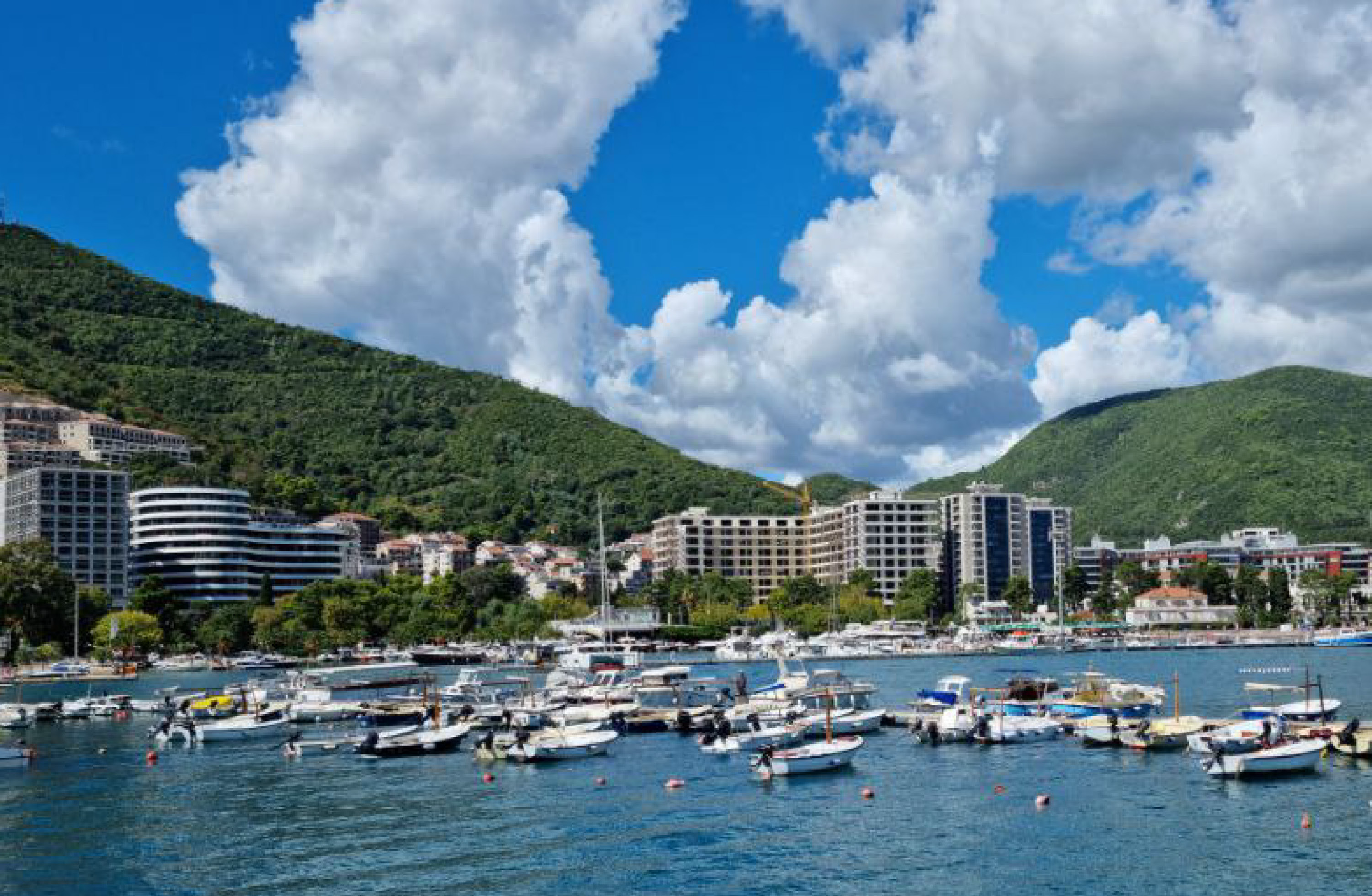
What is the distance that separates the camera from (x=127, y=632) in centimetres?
15975

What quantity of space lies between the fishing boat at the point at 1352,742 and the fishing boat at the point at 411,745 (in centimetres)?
4134

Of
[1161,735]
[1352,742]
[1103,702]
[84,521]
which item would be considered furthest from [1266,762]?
[84,521]

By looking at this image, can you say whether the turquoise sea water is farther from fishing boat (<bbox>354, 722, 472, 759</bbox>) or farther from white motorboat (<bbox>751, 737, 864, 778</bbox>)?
fishing boat (<bbox>354, 722, 472, 759</bbox>)

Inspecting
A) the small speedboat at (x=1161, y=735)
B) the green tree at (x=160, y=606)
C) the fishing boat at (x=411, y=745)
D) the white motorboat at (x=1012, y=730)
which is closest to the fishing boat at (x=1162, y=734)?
the small speedboat at (x=1161, y=735)

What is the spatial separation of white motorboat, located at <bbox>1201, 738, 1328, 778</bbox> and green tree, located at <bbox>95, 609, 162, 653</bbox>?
13416 centimetres

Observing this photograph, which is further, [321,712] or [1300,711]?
[321,712]

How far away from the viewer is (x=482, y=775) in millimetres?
60469

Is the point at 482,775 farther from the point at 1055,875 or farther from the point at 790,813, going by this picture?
the point at 1055,875

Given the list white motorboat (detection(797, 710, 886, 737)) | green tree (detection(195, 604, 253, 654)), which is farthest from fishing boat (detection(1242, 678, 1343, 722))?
green tree (detection(195, 604, 253, 654))

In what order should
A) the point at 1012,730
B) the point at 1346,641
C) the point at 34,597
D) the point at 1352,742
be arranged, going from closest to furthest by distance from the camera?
the point at 1352,742
the point at 1012,730
the point at 34,597
the point at 1346,641

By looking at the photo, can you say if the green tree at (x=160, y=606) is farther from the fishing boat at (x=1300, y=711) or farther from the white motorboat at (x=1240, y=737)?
the white motorboat at (x=1240, y=737)

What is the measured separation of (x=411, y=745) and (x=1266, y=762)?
3973 centimetres

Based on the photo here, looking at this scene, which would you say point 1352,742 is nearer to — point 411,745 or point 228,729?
point 411,745

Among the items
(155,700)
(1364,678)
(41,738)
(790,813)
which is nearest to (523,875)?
(790,813)
